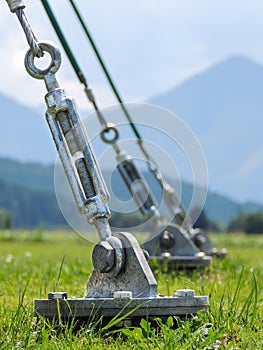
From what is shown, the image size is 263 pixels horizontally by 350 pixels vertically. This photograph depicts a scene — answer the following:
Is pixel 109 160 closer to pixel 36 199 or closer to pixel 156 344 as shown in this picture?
pixel 156 344

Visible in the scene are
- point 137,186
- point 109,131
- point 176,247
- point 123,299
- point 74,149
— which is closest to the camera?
point 123,299

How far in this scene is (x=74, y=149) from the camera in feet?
15.4

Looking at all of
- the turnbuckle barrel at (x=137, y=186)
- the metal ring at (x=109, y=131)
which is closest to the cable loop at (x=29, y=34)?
the metal ring at (x=109, y=131)

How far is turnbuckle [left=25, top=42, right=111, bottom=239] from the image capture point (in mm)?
4586

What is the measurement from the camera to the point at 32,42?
15.5 feet

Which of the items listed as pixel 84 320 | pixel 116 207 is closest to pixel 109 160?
pixel 116 207

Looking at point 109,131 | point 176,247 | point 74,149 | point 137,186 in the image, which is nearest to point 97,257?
point 74,149

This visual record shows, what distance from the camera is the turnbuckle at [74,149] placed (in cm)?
459

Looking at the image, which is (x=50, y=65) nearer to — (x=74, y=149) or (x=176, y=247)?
(x=74, y=149)

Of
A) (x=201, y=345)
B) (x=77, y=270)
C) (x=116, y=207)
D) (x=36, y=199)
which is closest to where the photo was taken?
(x=201, y=345)

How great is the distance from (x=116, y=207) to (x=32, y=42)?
1.60 meters

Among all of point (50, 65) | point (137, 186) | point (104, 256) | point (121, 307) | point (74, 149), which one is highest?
point (137, 186)

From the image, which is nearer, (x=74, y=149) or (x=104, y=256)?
(x=104, y=256)

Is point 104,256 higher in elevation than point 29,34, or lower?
lower
